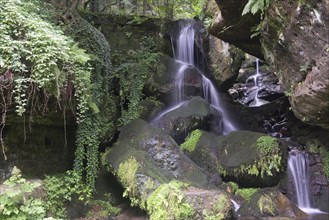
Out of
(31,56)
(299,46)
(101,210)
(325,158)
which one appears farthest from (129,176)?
(325,158)

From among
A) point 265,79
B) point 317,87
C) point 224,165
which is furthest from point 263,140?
point 265,79

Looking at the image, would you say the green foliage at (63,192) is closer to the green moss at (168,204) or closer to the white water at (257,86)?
the green moss at (168,204)

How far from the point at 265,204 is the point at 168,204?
2952mm

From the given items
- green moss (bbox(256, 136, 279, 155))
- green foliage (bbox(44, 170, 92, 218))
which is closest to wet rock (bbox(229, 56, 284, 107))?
green moss (bbox(256, 136, 279, 155))

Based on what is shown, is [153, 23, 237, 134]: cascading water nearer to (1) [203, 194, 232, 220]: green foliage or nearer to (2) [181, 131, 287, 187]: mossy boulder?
(2) [181, 131, 287, 187]: mossy boulder

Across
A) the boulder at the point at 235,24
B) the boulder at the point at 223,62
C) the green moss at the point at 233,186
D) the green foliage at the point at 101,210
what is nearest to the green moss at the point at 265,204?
the green moss at the point at 233,186

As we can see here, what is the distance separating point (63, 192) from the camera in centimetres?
771

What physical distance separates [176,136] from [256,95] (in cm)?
660

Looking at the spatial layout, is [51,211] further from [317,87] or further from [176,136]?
[317,87]

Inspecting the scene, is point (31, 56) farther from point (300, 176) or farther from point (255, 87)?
point (255, 87)

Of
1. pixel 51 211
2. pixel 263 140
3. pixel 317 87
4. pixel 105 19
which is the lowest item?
pixel 51 211

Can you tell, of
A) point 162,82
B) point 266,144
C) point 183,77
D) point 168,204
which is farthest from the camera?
point 183,77

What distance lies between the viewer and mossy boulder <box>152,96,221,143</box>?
10.8 meters

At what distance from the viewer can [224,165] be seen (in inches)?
387
